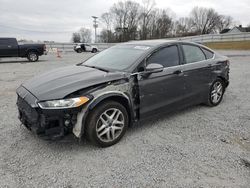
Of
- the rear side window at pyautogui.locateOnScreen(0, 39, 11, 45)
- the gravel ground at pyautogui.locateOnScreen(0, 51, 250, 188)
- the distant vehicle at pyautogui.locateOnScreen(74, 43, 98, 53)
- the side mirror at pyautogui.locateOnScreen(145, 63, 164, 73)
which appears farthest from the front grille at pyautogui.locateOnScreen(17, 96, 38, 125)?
the distant vehicle at pyautogui.locateOnScreen(74, 43, 98, 53)

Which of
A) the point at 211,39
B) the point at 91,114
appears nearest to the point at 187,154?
the point at 91,114

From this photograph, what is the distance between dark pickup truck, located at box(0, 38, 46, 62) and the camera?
14430mm

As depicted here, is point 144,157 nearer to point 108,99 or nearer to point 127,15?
point 108,99

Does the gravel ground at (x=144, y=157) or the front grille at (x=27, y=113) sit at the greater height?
the front grille at (x=27, y=113)

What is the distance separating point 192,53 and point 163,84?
1235 millimetres

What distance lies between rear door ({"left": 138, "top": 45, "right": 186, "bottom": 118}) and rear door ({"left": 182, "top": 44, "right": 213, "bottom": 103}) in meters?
0.21

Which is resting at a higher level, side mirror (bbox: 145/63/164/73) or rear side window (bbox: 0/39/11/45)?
rear side window (bbox: 0/39/11/45)

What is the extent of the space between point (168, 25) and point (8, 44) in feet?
204

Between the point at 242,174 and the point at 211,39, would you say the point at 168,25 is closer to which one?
the point at 211,39

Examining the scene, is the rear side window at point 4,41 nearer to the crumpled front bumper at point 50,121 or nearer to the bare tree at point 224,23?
the crumpled front bumper at point 50,121

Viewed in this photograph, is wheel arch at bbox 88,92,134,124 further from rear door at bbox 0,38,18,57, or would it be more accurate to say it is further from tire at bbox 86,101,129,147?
rear door at bbox 0,38,18,57

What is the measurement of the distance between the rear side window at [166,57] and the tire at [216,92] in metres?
1.34

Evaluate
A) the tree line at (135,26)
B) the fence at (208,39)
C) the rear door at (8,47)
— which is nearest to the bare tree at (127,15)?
the tree line at (135,26)

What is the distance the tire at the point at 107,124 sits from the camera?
3.07m
